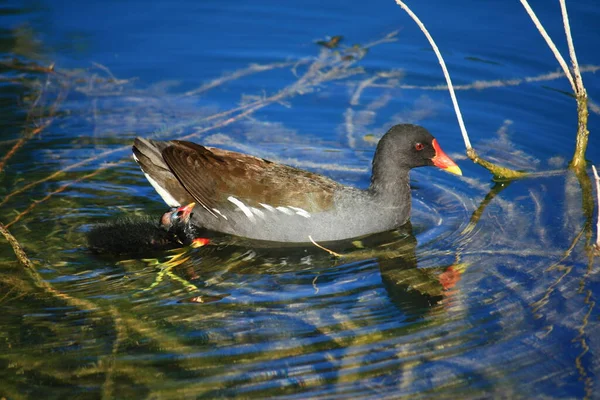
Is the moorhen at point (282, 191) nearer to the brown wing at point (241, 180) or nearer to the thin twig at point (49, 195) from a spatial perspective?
the brown wing at point (241, 180)

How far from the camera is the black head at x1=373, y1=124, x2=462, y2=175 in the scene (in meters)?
6.19

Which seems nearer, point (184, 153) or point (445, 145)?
point (184, 153)

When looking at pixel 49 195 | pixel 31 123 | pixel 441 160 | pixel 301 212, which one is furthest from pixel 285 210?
pixel 31 123

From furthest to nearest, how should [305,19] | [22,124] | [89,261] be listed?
[305,19] < [22,124] < [89,261]

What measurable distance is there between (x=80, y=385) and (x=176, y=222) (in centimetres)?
172

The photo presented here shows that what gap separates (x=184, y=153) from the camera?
6191 mm

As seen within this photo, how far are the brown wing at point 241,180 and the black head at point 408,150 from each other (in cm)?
43

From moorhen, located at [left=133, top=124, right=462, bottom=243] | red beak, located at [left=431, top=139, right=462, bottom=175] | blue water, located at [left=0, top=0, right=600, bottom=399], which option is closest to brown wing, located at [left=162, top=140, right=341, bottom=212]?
moorhen, located at [left=133, top=124, right=462, bottom=243]

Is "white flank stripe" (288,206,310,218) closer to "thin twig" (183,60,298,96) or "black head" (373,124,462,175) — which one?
"black head" (373,124,462,175)

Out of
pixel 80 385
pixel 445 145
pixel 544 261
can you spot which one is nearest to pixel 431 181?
pixel 445 145

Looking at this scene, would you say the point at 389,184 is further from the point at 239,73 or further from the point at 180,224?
the point at 239,73

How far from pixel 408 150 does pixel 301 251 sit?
42.8 inches

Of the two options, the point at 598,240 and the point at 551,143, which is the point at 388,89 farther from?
the point at 598,240

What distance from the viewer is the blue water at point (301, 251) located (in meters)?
4.43
